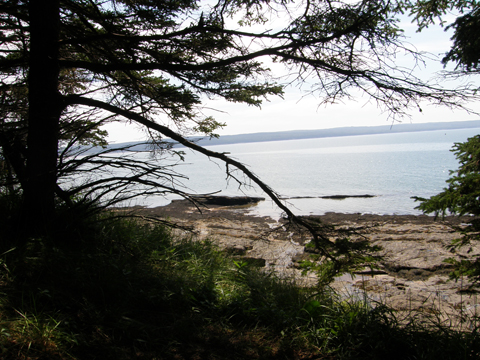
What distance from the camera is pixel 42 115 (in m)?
3.82

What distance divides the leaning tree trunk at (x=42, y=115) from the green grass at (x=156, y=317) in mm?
375

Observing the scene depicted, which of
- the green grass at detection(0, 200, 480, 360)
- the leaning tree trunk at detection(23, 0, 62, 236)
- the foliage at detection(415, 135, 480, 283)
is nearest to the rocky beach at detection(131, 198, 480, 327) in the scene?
the foliage at detection(415, 135, 480, 283)

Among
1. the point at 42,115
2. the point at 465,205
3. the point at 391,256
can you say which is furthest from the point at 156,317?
the point at 391,256

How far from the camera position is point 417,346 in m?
2.93

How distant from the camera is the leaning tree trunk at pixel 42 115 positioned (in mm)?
3807

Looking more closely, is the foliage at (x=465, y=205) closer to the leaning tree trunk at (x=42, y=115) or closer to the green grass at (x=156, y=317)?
the green grass at (x=156, y=317)

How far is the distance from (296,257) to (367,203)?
12.0 m

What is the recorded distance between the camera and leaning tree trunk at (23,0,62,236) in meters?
3.81

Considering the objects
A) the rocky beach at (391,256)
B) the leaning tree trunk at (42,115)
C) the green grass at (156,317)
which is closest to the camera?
the green grass at (156,317)

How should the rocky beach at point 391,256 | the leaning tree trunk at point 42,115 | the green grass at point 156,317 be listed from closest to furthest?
the green grass at point 156,317 → the leaning tree trunk at point 42,115 → the rocky beach at point 391,256

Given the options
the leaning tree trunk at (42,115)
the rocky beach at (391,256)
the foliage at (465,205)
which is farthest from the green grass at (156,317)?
the foliage at (465,205)

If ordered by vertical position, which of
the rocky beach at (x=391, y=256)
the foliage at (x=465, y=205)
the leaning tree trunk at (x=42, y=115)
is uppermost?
the leaning tree trunk at (x=42, y=115)

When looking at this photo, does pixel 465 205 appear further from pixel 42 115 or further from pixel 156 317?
pixel 42 115

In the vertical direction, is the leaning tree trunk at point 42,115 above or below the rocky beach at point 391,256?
above
